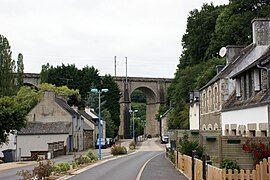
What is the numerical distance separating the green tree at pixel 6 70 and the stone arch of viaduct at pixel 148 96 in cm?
3988

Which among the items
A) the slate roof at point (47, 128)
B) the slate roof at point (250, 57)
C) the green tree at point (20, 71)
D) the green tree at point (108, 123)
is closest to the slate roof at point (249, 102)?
the slate roof at point (250, 57)

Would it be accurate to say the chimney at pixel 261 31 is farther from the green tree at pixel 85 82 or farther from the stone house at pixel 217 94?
the green tree at pixel 85 82

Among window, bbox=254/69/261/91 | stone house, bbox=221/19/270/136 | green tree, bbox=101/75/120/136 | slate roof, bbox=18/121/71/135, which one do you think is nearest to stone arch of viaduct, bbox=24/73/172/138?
green tree, bbox=101/75/120/136

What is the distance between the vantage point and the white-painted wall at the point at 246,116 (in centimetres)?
1909

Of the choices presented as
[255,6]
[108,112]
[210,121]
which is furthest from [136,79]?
[210,121]

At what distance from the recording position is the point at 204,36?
7050 centimetres

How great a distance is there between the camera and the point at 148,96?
127438mm

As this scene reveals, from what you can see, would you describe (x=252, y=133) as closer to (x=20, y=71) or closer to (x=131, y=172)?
(x=131, y=172)

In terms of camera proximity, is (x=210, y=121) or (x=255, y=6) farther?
(x=255, y=6)

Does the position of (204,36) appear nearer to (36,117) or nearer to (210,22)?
(210,22)

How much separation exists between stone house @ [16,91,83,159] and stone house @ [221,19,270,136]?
109 ft

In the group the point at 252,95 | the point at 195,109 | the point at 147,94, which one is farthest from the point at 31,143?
the point at 147,94

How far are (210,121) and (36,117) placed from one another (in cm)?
3709

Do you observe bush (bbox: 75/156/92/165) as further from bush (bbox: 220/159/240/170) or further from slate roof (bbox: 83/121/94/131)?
slate roof (bbox: 83/121/94/131)
